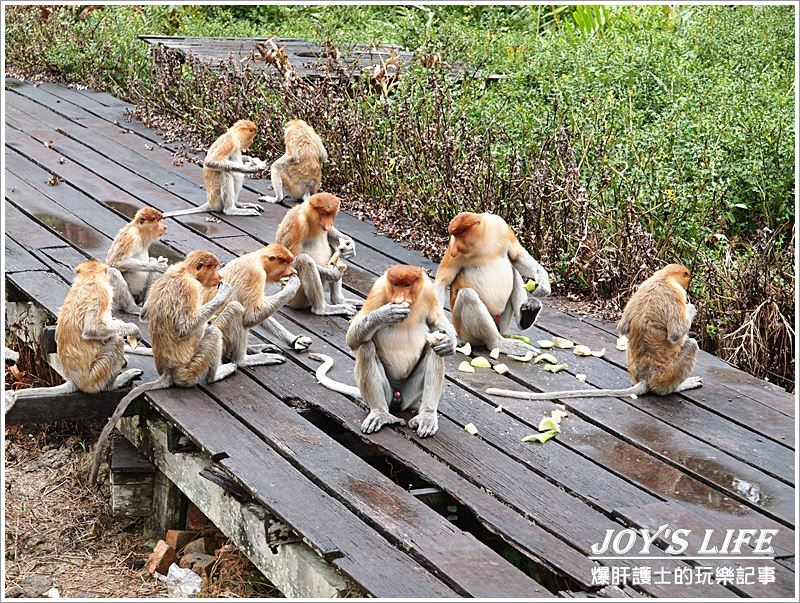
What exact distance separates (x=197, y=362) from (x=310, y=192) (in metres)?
3.71

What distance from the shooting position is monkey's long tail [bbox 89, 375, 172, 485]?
18.2 feet

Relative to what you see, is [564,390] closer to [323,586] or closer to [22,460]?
[323,586]

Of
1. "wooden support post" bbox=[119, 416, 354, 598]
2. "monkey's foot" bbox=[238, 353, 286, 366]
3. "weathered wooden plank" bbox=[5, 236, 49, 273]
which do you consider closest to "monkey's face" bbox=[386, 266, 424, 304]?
"wooden support post" bbox=[119, 416, 354, 598]

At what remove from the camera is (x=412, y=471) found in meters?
5.10

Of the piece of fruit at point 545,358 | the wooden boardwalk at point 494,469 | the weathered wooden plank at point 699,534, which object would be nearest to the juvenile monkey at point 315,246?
the wooden boardwalk at point 494,469

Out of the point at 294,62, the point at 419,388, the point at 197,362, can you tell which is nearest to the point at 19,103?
the point at 294,62

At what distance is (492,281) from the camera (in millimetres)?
6270

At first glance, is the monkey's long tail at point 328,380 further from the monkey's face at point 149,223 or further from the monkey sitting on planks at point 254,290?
the monkey's face at point 149,223

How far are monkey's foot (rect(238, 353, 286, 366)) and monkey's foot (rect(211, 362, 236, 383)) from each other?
111 mm

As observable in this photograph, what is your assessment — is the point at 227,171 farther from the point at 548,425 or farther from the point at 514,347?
the point at 548,425

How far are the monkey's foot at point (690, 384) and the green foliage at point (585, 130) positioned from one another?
28.2 inches

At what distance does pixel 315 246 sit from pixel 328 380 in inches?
47.6

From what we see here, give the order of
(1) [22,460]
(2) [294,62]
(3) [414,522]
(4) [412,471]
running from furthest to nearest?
(2) [294,62] < (1) [22,460] < (4) [412,471] < (3) [414,522]

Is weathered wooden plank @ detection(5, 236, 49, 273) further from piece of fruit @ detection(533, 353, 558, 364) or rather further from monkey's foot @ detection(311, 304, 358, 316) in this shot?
piece of fruit @ detection(533, 353, 558, 364)
